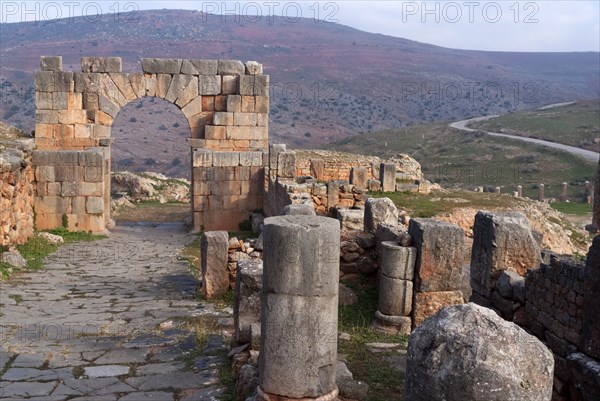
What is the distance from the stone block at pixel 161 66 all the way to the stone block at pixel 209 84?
2.16 ft

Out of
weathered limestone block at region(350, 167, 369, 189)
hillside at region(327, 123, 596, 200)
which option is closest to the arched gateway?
weathered limestone block at region(350, 167, 369, 189)

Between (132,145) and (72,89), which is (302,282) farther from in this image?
(132,145)

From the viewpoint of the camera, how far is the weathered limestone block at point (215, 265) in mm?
9812

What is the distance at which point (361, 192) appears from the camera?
1546 cm

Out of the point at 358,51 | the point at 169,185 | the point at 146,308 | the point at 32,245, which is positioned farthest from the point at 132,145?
the point at 358,51

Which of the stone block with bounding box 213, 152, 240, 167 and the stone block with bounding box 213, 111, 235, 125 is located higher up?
the stone block with bounding box 213, 111, 235, 125

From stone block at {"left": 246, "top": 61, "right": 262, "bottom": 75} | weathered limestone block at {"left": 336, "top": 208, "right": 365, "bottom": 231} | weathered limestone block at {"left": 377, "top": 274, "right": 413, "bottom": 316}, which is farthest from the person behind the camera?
stone block at {"left": 246, "top": 61, "right": 262, "bottom": 75}

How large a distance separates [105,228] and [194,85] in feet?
14.5

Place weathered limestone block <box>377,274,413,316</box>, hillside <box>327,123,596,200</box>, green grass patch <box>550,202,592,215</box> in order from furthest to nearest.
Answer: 1. hillside <box>327,123,596,200</box>
2. green grass patch <box>550,202,592,215</box>
3. weathered limestone block <box>377,274,413,316</box>

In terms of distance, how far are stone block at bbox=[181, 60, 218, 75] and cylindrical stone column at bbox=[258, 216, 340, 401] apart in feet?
45.3

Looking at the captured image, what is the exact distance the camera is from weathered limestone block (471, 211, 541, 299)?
695 centimetres

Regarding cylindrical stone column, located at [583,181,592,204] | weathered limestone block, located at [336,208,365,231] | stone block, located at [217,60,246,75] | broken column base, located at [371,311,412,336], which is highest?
stone block, located at [217,60,246,75]

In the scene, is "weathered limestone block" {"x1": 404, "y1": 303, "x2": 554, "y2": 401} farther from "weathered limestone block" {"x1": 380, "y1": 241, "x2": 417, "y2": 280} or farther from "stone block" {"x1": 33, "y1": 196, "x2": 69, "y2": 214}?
"stone block" {"x1": 33, "y1": 196, "x2": 69, "y2": 214}

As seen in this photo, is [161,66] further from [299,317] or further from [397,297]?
[299,317]
